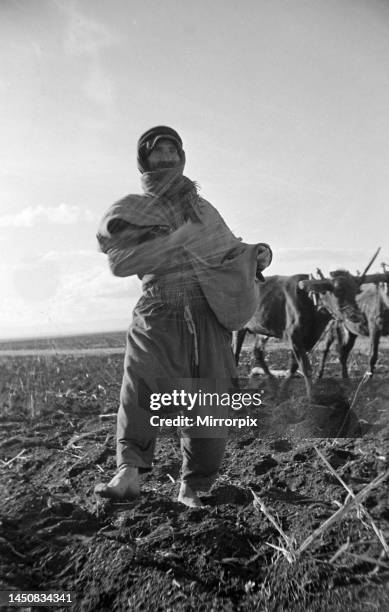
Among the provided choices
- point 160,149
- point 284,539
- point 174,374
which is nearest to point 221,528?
point 284,539

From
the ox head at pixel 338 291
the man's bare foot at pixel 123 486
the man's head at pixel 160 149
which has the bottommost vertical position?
the man's bare foot at pixel 123 486

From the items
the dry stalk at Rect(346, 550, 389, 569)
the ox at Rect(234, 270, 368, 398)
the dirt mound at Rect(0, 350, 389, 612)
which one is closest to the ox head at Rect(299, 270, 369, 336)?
the ox at Rect(234, 270, 368, 398)

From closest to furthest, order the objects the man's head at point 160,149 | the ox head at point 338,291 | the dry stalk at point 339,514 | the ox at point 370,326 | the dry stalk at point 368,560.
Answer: the dry stalk at point 368,560
the dry stalk at point 339,514
the man's head at point 160,149
the ox head at point 338,291
the ox at point 370,326

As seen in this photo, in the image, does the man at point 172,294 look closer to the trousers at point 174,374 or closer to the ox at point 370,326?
the trousers at point 174,374

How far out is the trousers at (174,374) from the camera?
1.63 m

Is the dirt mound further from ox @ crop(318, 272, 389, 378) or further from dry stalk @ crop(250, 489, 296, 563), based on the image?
ox @ crop(318, 272, 389, 378)

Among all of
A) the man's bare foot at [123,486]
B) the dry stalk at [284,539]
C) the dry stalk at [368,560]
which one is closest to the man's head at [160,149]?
the man's bare foot at [123,486]

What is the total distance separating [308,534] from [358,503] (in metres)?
0.16

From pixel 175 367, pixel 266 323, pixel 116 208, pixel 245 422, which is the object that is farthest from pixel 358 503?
pixel 266 323

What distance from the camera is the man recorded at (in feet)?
5.32

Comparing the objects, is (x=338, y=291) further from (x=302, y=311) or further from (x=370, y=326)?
(x=370, y=326)

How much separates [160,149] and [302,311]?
3055 millimetres

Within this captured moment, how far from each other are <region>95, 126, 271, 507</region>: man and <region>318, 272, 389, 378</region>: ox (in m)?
3.09

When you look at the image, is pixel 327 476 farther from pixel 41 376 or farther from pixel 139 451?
pixel 41 376
